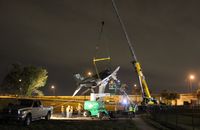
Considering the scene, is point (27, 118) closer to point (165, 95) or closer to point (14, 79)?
point (14, 79)

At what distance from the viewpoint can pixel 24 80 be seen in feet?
330

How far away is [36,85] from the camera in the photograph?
333ft

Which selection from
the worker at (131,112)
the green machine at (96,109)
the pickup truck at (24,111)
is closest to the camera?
the pickup truck at (24,111)

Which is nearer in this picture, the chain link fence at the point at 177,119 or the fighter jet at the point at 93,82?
the chain link fence at the point at 177,119

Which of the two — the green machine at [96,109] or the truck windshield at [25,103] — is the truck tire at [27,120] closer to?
the truck windshield at [25,103]

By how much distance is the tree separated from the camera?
100250 millimetres

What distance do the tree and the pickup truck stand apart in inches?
2842

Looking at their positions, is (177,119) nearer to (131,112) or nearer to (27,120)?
(27,120)

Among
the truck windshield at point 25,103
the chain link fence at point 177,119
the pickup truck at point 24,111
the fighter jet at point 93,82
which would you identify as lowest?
the chain link fence at point 177,119

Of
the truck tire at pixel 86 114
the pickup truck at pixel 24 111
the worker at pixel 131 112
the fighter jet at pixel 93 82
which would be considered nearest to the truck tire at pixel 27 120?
Answer: the pickup truck at pixel 24 111

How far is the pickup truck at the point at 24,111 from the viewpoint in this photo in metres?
25.5

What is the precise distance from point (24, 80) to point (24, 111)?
7613 centimetres

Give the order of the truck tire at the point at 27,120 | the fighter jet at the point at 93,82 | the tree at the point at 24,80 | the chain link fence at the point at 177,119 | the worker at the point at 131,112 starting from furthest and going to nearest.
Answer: the tree at the point at 24,80 → the fighter jet at the point at 93,82 → the worker at the point at 131,112 → the chain link fence at the point at 177,119 → the truck tire at the point at 27,120

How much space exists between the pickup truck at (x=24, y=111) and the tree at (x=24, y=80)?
72.2 meters
